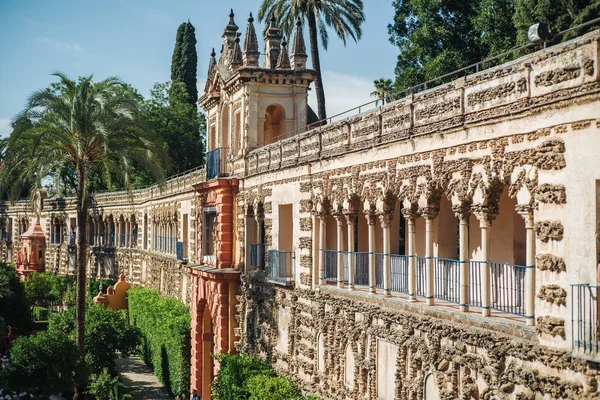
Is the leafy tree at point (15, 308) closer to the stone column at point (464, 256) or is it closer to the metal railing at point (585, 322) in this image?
the stone column at point (464, 256)

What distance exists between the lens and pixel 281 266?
21.8 m

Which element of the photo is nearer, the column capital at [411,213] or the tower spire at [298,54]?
the column capital at [411,213]

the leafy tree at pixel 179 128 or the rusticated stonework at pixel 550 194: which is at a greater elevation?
the leafy tree at pixel 179 128

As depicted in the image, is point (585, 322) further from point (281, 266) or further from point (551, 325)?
point (281, 266)

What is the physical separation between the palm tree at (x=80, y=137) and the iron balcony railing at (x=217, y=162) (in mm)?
2450

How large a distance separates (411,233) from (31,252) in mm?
53221

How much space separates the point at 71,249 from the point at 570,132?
2121 inches

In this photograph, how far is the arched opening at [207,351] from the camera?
96.4ft

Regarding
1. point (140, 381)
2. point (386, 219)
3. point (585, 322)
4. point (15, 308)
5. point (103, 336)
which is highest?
point (386, 219)

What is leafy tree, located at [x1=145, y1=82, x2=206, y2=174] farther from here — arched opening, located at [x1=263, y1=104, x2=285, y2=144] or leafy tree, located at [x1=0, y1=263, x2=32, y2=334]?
arched opening, located at [x1=263, y1=104, x2=285, y2=144]

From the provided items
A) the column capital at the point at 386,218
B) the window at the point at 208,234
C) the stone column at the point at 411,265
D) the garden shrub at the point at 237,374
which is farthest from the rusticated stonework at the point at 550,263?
the window at the point at 208,234

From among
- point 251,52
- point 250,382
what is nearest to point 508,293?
point 250,382

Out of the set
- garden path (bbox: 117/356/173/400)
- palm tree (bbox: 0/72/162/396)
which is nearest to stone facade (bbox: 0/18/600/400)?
palm tree (bbox: 0/72/162/396)

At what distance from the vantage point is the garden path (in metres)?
33.9
